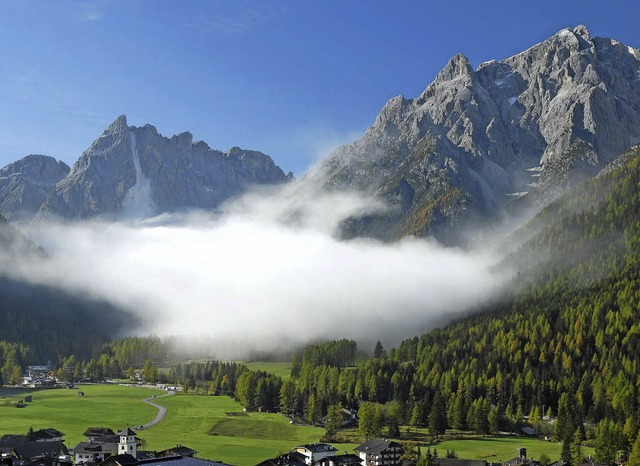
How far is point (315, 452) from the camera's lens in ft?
463

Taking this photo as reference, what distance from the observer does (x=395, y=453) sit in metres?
146

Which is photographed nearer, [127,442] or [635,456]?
[635,456]

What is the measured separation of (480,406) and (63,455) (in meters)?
101

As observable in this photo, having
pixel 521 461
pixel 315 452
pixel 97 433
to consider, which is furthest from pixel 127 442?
pixel 521 461

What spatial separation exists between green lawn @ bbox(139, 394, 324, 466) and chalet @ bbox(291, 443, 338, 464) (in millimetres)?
6624

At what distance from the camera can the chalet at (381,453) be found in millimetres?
142250

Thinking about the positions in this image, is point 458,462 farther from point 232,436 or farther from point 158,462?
point 232,436

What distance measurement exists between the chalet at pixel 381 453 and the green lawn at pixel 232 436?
1746 centimetres

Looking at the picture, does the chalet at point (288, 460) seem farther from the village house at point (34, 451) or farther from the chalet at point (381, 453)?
the village house at point (34, 451)

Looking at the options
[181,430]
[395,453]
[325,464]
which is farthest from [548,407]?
[181,430]

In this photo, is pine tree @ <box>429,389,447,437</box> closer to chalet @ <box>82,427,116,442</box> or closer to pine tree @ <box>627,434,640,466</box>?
pine tree @ <box>627,434,640,466</box>

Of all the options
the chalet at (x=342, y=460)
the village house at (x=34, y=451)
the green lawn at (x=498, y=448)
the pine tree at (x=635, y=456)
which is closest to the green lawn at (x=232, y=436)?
the chalet at (x=342, y=460)

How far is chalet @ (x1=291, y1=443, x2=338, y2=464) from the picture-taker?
139 metres

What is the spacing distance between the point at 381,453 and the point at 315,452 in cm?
1337
